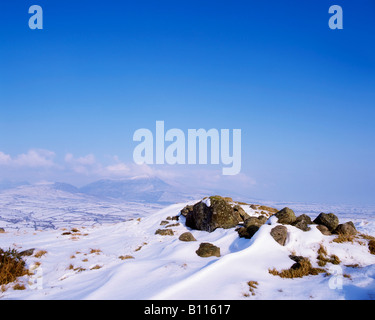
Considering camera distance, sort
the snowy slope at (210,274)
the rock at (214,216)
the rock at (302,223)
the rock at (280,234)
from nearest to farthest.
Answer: the snowy slope at (210,274) < the rock at (280,234) < the rock at (302,223) < the rock at (214,216)

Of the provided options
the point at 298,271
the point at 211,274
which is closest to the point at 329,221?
the point at 298,271

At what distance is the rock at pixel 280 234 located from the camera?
9.69 m

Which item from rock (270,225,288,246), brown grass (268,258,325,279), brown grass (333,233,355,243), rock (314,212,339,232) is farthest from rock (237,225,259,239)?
rock (314,212,339,232)

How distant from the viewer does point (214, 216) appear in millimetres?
15500

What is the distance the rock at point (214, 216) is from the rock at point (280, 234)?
4972mm

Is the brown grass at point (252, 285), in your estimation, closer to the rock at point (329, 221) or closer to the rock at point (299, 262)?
the rock at point (299, 262)

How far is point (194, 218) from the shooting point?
55.5 feet

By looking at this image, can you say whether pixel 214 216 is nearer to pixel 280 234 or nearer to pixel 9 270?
pixel 280 234

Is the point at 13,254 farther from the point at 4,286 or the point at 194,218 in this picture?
the point at 194,218

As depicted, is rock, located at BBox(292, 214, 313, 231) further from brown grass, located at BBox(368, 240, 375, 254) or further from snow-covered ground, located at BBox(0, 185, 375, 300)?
brown grass, located at BBox(368, 240, 375, 254)

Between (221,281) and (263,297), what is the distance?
4.27 ft

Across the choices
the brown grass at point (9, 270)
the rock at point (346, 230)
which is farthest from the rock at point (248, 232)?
the brown grass at point (9, 270)

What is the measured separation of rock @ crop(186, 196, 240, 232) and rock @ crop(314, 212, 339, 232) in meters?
5.21
